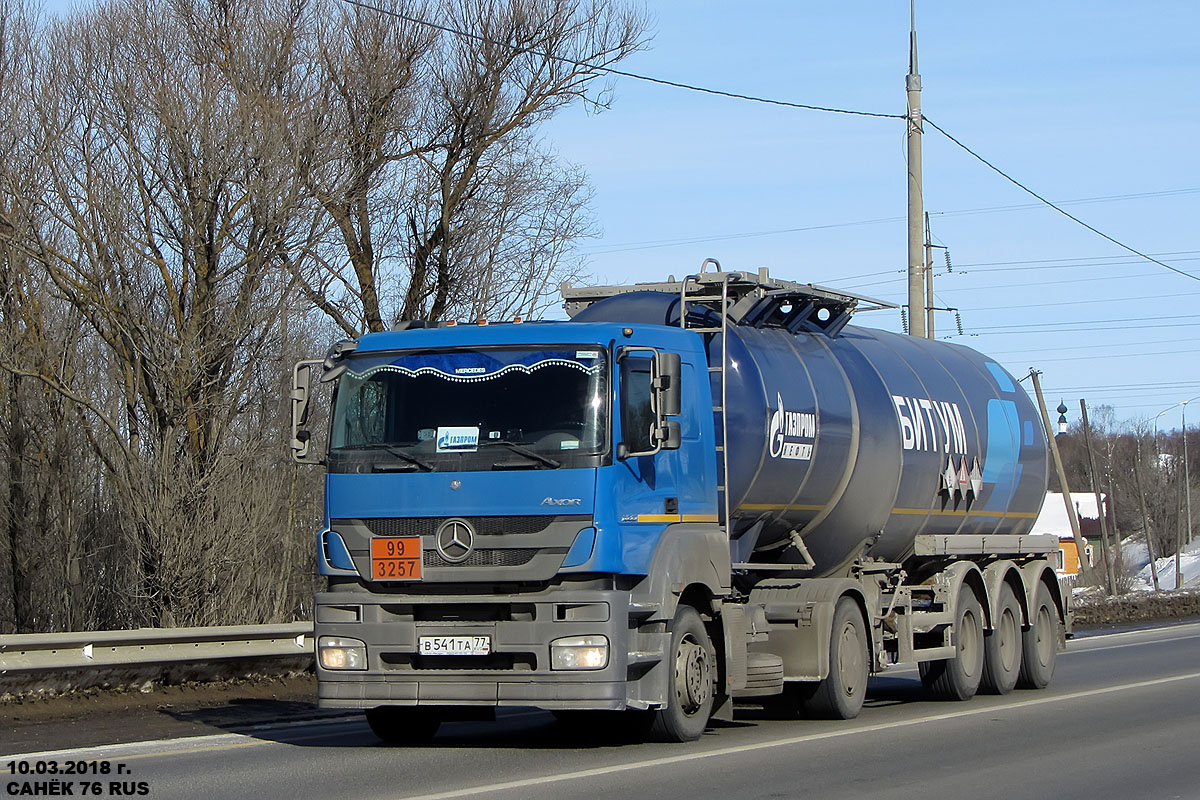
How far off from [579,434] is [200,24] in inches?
521

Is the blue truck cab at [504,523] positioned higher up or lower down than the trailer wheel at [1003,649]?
higher up

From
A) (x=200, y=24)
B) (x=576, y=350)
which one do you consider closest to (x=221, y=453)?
(x=200, y=24)

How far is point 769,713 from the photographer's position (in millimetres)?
14727

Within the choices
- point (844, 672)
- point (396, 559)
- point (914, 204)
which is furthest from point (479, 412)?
point (914, 204)

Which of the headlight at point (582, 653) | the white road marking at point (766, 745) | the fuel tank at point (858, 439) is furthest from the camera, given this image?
the fuel tank at point (858, 439)

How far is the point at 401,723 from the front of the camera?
12.5 metres

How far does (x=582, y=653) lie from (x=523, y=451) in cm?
147

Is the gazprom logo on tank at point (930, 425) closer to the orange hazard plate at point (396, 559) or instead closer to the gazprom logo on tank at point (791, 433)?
the gazprom logo on tank at point (791, 433)

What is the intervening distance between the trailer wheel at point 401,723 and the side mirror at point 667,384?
11.0ft

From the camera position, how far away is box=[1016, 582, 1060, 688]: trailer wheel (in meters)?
17.9

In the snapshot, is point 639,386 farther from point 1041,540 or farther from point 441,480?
point 1041,540

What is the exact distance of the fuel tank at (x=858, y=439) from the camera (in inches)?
515

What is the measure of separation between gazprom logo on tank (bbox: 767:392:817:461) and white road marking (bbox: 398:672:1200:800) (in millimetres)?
2372

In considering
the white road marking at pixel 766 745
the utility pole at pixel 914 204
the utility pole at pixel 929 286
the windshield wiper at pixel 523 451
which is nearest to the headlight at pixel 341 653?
the windshield wiper at pixel 523 451
